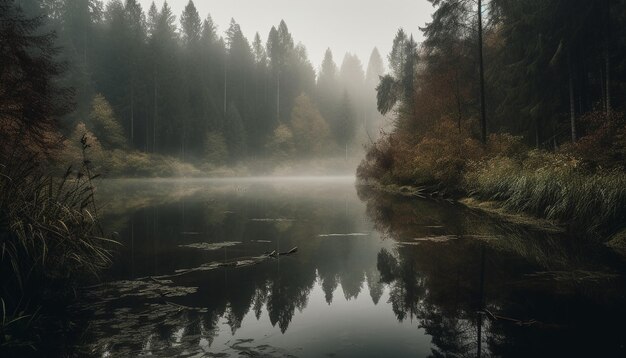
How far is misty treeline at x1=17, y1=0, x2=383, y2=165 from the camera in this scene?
57219mm

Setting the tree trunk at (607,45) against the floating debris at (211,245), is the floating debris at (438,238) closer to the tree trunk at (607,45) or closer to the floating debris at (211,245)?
the floating debris at (211,245)

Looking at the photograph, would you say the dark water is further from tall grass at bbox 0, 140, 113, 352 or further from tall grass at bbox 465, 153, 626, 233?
tall grass at bbox 465, 153, 626, 233

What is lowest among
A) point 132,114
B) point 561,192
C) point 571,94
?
point 561,192

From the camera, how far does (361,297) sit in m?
6.22

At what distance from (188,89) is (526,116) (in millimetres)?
54867

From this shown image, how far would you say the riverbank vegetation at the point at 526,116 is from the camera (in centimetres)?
1216

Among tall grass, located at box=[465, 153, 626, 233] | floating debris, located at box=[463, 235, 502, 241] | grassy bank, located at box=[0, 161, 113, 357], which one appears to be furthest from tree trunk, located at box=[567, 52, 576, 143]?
grassy bank, located at box=[0, 161, 113, 357]

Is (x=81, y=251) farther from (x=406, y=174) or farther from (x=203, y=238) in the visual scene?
(x=406, y=174)

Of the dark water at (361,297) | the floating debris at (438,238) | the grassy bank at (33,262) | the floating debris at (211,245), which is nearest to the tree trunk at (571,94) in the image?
the dark water at (361,297)

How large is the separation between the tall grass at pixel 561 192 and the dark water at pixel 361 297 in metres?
1.06

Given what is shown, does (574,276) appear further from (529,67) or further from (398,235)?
(529,67)

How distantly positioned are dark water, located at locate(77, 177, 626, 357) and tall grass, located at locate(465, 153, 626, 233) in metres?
1.06

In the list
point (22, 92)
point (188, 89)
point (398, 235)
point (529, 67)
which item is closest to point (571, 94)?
point (529, 67)

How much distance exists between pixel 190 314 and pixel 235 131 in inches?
2568
